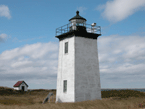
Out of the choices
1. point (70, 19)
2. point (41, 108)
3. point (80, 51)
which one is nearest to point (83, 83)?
point (80, 51)

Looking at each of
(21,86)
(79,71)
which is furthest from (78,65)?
(21,86)

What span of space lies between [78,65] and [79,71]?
0.72 m

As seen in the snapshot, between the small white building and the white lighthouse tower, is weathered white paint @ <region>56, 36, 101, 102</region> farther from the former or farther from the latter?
the small white building

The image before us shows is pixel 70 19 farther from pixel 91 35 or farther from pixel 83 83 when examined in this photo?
pixel 83 83

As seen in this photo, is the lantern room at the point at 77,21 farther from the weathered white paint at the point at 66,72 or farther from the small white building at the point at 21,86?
the small white building at the point at 21,86

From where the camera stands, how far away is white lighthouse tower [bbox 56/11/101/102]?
17.7 metres

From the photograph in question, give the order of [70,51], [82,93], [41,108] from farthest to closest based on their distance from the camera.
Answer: [70,51], [82,93], [41,108]

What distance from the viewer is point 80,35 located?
18.9 metres

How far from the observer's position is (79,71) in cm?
1795

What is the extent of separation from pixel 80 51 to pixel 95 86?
4.71 meters

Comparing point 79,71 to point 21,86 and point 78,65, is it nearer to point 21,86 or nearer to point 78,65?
point 78,65

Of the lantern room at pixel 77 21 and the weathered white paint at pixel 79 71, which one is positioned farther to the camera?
the lantern room at pixel 77 21

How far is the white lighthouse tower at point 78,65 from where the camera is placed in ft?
58.0

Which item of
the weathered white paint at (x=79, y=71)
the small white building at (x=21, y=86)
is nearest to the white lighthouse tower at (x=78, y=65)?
the weathered white paint at (x=79, y=71)
